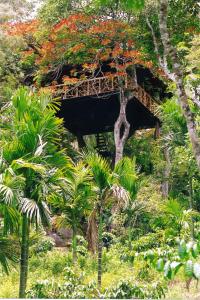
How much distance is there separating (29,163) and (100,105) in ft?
35.5

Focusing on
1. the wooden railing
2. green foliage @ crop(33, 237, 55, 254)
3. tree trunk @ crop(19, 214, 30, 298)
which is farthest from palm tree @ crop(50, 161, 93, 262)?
the wooden railing

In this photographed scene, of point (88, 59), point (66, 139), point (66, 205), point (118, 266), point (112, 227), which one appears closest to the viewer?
point (66, 205)

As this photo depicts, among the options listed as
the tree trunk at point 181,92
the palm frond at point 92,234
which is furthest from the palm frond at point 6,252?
the palm frond at point 92,234

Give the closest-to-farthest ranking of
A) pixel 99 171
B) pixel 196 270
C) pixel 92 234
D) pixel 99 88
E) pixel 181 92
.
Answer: pixel 196 270 → pixel 181 92 → pixel 99 171 → pixel 92 234 → pixel 99 88

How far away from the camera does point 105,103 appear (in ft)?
52.6

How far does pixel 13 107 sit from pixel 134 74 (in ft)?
25.2

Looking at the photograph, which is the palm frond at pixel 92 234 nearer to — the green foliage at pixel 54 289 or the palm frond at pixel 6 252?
the green foliage at pixel 54 289

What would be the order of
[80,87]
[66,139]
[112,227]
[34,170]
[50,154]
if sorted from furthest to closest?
[66,139], [80,87], [112,227], [50,154], [34,170]

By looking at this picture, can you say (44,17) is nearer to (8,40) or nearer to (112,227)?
(8,40)

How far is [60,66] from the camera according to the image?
14.2m

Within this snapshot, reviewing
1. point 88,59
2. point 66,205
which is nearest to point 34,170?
point 66,205

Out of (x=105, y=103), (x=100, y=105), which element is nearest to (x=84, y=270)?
(x=105, y=103)

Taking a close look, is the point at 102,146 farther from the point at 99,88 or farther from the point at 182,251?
the point at 182,251

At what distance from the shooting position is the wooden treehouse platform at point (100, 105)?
46.4 feet
